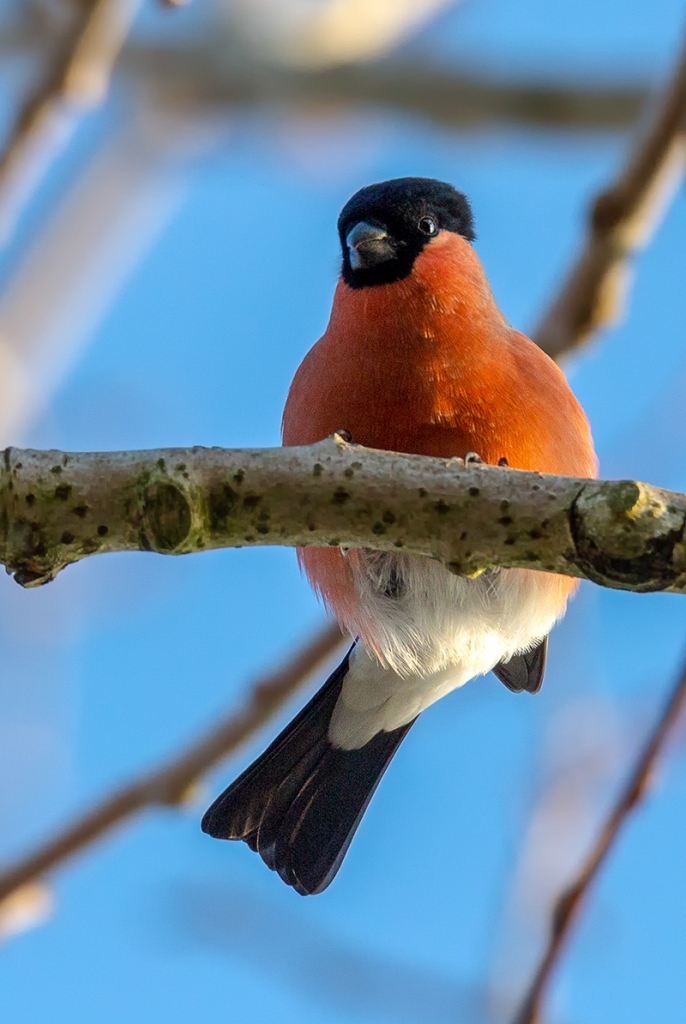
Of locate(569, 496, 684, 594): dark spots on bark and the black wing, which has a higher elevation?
the black wing

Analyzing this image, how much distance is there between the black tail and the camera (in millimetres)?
4531

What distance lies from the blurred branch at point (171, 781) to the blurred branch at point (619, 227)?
1272 millimetres

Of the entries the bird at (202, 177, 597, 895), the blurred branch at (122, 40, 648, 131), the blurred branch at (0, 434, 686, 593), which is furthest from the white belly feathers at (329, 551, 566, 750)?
the blurred branch at (122, 40, 648, 131)

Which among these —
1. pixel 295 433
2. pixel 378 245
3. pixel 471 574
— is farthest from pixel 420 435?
pixel 471 574

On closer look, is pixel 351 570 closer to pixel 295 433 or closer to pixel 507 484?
pixel 295 433

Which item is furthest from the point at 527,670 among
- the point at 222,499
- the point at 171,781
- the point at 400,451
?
the point at 222,499

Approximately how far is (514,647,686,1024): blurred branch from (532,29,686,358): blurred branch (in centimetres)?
169

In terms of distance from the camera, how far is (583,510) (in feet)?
8.05

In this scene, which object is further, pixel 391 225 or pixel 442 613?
pixel 391 225

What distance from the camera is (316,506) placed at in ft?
8.25

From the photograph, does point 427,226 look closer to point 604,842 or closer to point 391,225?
point 391,225

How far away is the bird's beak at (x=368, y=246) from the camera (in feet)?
13.7

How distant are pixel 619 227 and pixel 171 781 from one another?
1.99m

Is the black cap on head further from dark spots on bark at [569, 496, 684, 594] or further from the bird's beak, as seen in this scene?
dark spots on bark at [569, 496, 684, 594]
